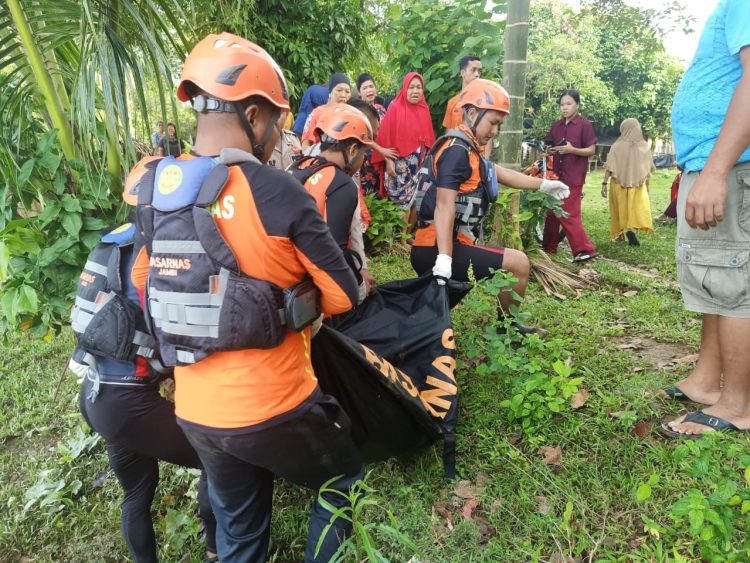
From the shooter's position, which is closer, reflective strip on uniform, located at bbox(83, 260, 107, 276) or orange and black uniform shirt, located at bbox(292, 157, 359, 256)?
reflective strip on uniform, located at bbox(83, 260, 107, 276)

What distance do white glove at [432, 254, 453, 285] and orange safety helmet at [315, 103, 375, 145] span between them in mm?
880

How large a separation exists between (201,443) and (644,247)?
6.95m

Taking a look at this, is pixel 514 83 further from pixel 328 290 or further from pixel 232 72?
pixel 328 290

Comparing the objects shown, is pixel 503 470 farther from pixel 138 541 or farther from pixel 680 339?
pixel 680 339

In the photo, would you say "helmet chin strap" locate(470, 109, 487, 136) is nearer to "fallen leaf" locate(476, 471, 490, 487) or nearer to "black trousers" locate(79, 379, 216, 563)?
"fallen leaf" locate(476, 471, 490, 487)

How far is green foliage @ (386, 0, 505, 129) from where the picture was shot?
604 centimetres

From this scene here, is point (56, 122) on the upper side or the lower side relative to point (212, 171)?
upper

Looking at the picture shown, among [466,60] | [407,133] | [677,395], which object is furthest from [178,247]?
[407,133]

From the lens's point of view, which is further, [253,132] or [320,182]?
[320,182]

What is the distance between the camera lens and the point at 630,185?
7379 millimetres

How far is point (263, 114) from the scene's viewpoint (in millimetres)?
1727

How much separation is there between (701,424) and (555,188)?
7.08 ft

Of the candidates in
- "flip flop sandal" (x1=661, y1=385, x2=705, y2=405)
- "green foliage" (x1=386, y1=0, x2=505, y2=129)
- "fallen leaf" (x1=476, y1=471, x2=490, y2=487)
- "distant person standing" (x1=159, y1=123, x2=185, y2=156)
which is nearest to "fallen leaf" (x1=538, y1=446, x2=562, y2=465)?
"fallen leaf" (x1=476, y1=471, x2=490, y2=487)

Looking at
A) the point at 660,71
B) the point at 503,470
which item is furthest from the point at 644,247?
the point at 660,71
